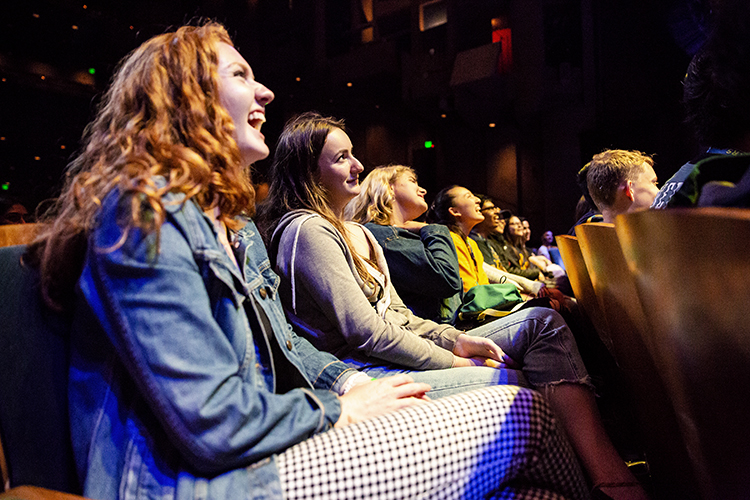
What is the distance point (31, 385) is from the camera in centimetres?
76

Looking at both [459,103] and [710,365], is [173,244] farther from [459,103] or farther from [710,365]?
[459,103]

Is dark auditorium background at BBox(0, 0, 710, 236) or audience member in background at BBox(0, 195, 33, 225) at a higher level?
dark auditorium background at BBox(0, 0, 710, 236)

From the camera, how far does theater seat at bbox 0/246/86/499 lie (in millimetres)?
743

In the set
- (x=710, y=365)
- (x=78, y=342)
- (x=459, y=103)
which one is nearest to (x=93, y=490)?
(x=78, y=342)

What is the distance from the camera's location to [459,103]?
9.56 meters

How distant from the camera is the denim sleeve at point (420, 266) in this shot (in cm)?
Result: 215

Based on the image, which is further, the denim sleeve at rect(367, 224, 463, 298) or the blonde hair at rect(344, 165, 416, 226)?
the blonde hair at rect(344, 165, 416, 226)

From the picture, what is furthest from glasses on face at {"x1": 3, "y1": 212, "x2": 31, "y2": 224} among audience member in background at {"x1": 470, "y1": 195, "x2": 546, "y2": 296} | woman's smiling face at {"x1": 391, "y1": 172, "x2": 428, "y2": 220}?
audience member in background at {"x1": 470, "y1": 195, "x2": 546, "y2": 296}

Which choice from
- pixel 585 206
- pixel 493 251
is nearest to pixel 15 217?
pixel 493 251

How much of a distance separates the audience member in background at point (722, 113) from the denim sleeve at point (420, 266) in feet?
3.61

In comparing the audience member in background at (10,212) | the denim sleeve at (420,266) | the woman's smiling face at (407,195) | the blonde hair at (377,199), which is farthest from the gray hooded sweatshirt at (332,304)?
the audience member in background at (10,212)

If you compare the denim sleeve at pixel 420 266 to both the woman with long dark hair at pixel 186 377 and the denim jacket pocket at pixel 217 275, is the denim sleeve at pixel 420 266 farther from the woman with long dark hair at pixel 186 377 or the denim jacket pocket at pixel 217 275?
the denim jacket pocket at pixel 217 275

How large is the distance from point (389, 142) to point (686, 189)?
1056 cm

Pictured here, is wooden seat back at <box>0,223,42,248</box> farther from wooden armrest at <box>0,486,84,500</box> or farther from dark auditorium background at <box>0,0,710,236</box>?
dark auditorium background at <box>0,0,710,236</box>
